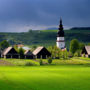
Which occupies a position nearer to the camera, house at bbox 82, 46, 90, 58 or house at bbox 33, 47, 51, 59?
house at bbox 33, 47, 51, 59

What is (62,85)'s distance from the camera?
34.2 m

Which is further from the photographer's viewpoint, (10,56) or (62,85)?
(10,56)

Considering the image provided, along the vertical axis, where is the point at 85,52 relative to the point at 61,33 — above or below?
below

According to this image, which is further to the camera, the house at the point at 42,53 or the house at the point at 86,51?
the house at the point at 86,51

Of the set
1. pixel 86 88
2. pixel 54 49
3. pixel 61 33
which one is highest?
pixel 61 33

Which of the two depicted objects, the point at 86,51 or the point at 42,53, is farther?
the point at 86,51

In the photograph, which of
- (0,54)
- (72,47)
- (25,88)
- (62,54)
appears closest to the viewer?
(25,88)

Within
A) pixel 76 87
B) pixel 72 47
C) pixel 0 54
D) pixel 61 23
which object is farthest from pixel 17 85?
pixel 61 23

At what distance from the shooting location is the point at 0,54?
137375mm

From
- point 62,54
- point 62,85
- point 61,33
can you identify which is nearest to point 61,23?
point 61,33

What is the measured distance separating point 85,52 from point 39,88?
108438mm

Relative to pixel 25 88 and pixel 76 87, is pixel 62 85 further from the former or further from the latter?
pixel 25 88

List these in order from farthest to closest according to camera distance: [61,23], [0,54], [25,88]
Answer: [61,23], [0,54], [25,88]

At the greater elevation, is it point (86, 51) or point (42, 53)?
point (86, 51)
